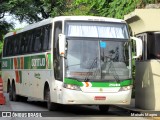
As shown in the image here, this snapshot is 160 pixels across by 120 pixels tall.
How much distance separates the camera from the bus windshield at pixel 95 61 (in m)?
17.5

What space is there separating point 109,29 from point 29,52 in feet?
19.6

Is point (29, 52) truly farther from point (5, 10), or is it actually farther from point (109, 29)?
point (5, 10)

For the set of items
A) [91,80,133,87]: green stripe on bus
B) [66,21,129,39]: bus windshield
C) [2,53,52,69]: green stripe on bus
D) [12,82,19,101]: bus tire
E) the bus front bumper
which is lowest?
[12,82,19,101]: bus tire

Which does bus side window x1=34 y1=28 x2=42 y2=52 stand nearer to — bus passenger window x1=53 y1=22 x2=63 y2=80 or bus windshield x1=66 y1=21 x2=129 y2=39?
bus passenger window x1=53 y1=22 x2=63 y2=80

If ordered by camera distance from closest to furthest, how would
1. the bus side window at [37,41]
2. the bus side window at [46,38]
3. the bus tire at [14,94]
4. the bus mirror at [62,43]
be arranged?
the bus mirror at [62,43] → the bus side window at [46,38] → the bus side window at [37,41] → the bus tire at [14,94]

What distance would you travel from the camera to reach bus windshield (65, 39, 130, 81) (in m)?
17.5

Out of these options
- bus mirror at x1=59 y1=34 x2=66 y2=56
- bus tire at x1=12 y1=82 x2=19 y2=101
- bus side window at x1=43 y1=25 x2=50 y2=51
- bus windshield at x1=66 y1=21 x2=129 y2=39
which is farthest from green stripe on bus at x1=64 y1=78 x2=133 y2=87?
bus tire at x1=12 y1=82 x2=19 y2=101

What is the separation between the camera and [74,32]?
1800 cm

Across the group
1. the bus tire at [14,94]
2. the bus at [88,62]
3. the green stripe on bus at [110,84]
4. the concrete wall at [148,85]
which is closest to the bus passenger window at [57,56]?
the bus at [88,62]

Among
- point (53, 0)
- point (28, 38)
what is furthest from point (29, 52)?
point (53, 0)

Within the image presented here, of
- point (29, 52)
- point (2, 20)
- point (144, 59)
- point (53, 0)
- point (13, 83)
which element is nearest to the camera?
point (144, 59)

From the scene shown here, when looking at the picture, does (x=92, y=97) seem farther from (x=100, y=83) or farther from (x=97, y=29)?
(x=97, y=29)

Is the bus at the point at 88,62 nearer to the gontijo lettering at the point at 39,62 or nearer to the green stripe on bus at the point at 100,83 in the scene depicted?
the green stripe on bus at the point at 100,83

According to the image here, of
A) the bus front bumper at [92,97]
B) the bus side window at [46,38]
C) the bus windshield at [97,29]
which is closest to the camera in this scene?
the bus front bumper at [92,97]
